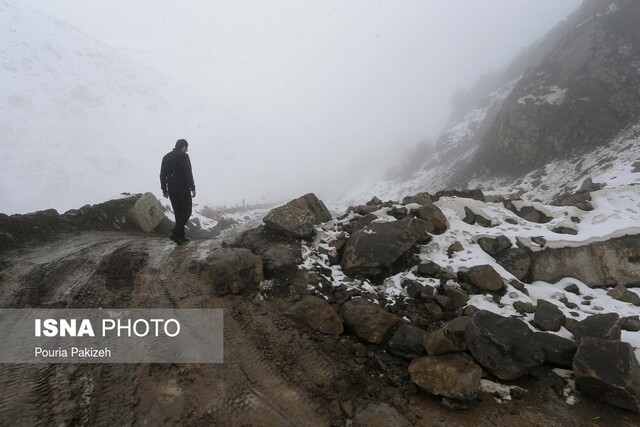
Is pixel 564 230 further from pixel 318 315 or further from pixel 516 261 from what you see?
pixel 318 315

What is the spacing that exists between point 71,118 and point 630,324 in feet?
132

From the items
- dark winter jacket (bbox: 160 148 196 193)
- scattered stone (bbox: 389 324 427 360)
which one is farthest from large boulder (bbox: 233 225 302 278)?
scattered stone (bbox: 389 324 427 360)

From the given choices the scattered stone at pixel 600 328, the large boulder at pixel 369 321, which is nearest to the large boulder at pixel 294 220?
the large boulder at pixel 369 321

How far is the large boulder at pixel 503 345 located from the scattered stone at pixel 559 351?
105 millimetres

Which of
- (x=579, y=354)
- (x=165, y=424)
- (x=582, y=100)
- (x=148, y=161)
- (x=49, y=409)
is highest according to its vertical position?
(x=148, y=161)

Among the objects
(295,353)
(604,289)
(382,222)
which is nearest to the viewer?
(295,353)

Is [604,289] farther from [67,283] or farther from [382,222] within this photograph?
[67,283]

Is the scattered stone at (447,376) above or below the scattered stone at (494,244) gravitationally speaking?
below

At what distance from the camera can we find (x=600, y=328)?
4031 millimetres

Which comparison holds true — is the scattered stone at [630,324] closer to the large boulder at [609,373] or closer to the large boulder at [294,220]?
the large boulder at [609,373]

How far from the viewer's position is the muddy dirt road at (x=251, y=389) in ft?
9.18

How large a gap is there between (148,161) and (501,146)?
32.4 meters

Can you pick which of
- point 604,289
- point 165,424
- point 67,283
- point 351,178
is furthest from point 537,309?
point 351,178

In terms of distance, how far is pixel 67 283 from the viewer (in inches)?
191
